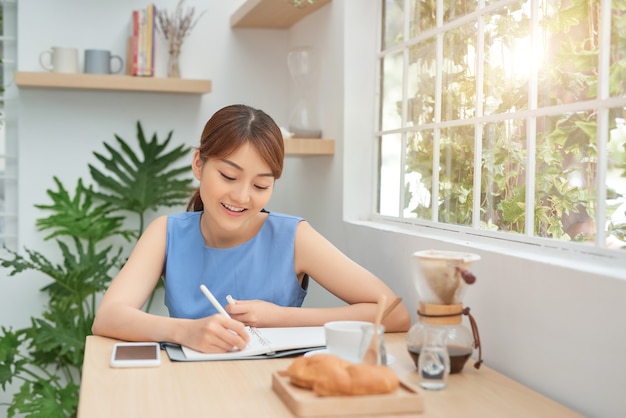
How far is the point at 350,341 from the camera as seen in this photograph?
1.52 m

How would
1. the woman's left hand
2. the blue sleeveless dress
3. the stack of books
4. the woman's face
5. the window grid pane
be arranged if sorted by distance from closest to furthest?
the window grid pane → the woman's left hand → the woman's face → the blue sleeveless dress → the stack of books

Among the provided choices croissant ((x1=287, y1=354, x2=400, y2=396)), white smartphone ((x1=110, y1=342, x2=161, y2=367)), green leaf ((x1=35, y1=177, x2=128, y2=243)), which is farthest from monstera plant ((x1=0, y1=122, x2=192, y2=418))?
croissant ((x1=287, y1=354, x2=400, y2=396))

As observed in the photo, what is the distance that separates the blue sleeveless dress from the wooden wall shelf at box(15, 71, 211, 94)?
4.40 feet

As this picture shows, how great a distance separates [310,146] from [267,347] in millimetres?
1347

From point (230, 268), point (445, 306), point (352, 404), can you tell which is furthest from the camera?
point (230, 268)

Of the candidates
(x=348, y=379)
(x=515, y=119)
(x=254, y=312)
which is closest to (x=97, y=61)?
(x=254, y=312)

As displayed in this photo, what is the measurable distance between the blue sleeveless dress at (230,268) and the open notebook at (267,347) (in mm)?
309

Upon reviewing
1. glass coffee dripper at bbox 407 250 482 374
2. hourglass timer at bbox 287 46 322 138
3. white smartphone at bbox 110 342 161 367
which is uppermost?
hourglass timer at bbox 287 46 322 138

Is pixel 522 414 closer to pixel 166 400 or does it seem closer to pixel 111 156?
pixel 166 400

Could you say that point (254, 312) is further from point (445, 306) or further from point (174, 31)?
point (174, 31)

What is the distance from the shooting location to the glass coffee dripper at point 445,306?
1590mm

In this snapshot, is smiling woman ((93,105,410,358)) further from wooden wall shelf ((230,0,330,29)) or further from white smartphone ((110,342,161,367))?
wooden wall shelf ((230,0,330,29))

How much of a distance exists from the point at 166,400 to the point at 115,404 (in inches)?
3.3

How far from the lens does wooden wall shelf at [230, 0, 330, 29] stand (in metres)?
3.29
